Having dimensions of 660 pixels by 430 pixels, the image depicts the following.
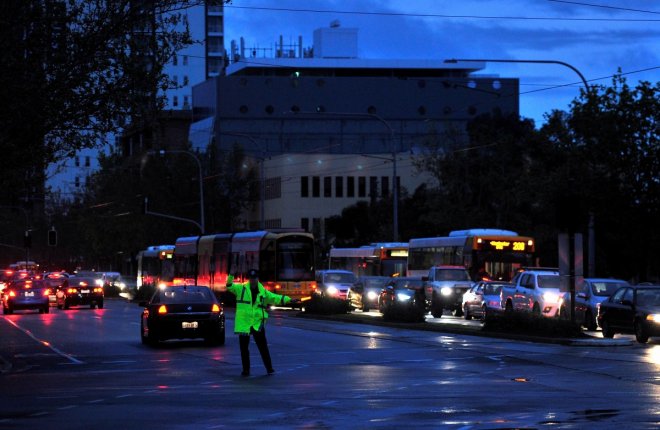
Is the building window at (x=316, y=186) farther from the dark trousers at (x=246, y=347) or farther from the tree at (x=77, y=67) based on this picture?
the dark trousers at (x=246, y=347)

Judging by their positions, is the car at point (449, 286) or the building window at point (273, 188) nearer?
the car at point (449, 286)

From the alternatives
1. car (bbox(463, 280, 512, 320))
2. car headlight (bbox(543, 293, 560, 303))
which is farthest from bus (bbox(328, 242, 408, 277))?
car headlight (bbox(543, 293, 560, 303))

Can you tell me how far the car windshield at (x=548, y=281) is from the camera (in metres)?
40.2

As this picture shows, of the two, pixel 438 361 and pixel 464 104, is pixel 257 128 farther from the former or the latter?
→ pixel 438 361

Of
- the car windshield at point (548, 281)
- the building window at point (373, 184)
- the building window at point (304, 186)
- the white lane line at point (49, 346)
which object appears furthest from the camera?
the building window at point (304, 186)

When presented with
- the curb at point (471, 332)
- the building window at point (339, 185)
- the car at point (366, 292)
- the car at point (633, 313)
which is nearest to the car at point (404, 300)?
the curb at point (471, 332)

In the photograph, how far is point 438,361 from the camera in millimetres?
24984

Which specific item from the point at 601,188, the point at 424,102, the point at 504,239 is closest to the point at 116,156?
the point at 424,102

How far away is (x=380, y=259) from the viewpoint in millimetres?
69812

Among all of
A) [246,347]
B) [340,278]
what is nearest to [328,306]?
[340,278]

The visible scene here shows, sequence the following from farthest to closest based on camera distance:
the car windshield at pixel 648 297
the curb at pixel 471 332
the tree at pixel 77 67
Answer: the car windshield at pixel 648 297, the curb at pixel 471 332, the tree at pixel 77 67

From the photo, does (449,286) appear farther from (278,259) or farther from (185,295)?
(185,295)

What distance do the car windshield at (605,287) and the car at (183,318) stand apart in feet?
41.5

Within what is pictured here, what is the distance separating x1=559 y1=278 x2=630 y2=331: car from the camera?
3788 centimetres
